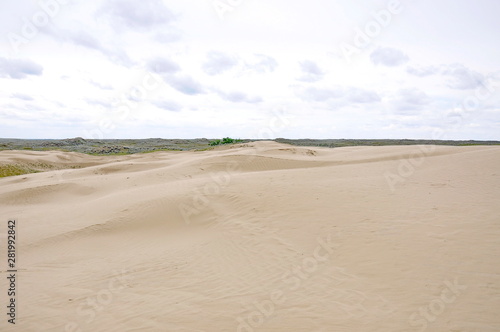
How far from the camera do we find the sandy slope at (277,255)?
4617 mm

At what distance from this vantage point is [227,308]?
495 cm

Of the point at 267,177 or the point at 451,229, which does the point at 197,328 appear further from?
the point at 267,177

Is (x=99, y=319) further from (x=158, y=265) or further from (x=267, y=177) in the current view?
(x=267, y=177)

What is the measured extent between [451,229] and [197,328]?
16.8ft

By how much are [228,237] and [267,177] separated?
458 cm

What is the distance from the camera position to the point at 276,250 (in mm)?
6836

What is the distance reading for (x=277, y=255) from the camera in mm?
6621

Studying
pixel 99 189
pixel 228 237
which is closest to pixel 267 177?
pixel 228 237

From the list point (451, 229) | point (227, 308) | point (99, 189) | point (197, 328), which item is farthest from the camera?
point (99, 189)

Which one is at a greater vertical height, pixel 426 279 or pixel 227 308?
pixel 426 279

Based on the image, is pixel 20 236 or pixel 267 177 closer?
pixel 20 236

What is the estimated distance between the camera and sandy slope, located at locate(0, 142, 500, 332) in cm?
462

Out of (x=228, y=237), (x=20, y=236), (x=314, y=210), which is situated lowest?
(x=20, y=236)

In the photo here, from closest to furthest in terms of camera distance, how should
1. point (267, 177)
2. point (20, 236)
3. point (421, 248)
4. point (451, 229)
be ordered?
point (421, 248), point (451, 229), point (20, 236), point (267, 177)
